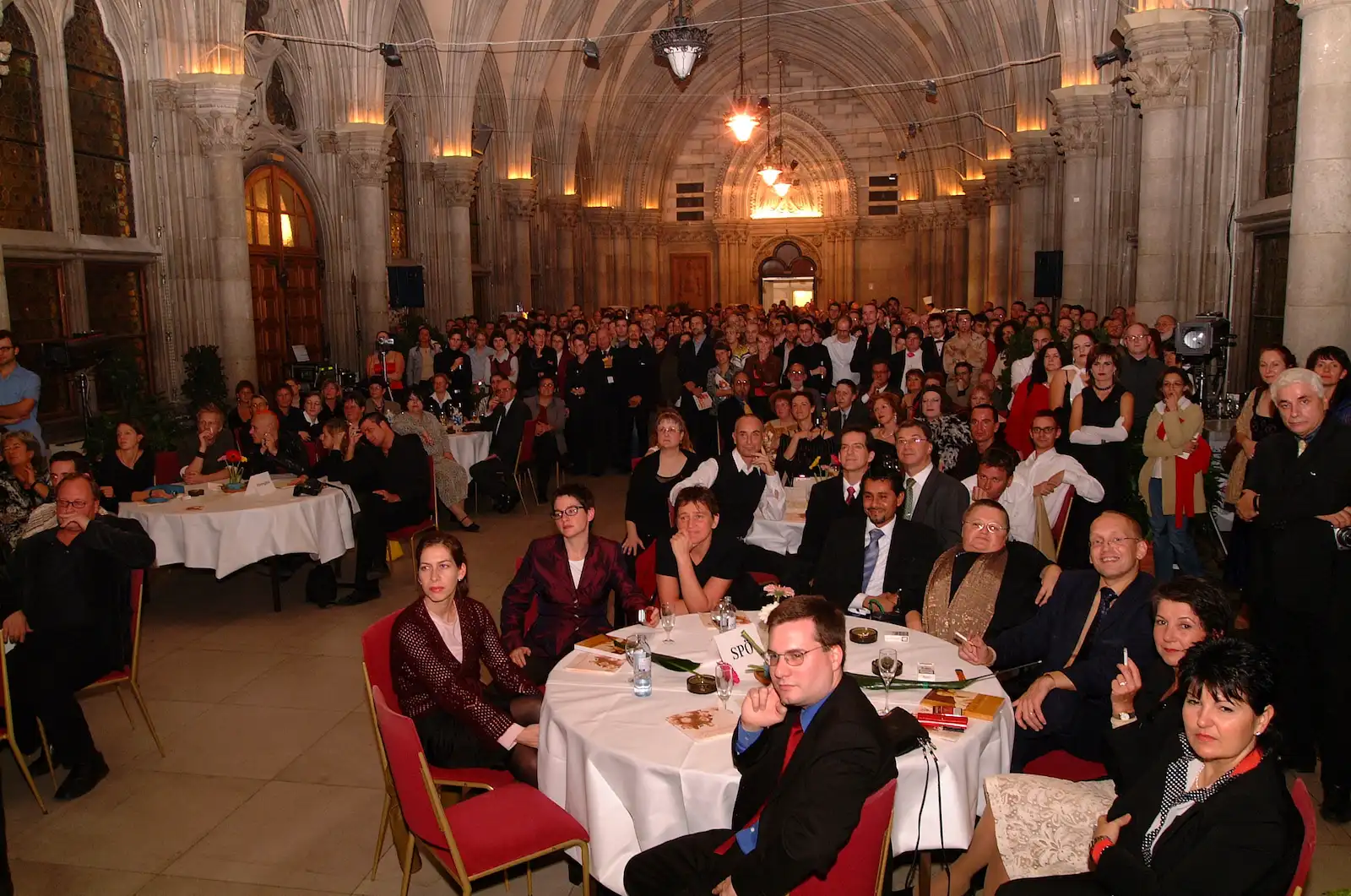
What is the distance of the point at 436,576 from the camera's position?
14.0 feet

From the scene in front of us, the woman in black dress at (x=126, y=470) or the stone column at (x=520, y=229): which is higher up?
the stone column at (x=520, y=229)

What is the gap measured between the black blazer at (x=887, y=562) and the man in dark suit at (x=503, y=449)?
571 centimetres

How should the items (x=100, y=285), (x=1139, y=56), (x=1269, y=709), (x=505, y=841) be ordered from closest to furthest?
1. (x=1269, y=709)
2. (x=505, y=841)
3. (x=1139, y=56)
4. (x=100, y=285)

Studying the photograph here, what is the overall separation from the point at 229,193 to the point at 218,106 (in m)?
1.02

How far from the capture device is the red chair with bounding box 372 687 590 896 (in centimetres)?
340

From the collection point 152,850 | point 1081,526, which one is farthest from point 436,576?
point 1081,526

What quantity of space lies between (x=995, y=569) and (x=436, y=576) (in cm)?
248

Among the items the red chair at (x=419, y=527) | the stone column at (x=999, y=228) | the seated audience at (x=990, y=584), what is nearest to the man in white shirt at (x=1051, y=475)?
the seated audience at (x=990, y=584)

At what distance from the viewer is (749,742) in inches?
128

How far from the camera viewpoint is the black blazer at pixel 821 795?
9.37 ft

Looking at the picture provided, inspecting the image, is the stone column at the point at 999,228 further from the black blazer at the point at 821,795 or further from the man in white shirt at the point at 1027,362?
the black blazer at the point at 821,795

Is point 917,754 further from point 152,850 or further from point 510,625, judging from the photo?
point 152,850

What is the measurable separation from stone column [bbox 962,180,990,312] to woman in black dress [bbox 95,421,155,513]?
2192 centimetres

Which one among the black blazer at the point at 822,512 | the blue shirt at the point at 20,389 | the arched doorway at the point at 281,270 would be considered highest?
the arched doorway at the point at 281,270
